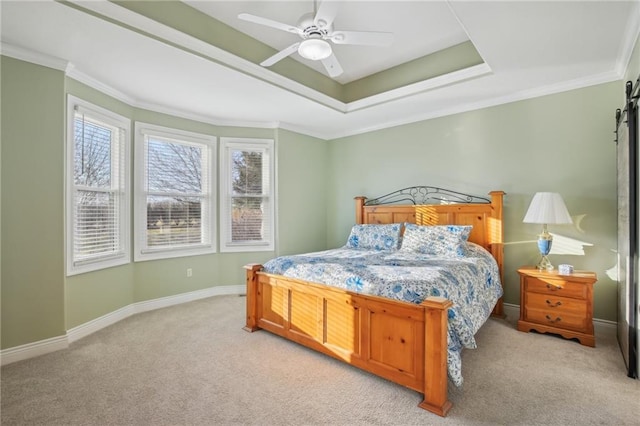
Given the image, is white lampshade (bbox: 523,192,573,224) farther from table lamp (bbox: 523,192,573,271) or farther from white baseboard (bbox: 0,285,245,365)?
white baseboard (bbox: 0,285,245,365)

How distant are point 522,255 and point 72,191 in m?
4.84

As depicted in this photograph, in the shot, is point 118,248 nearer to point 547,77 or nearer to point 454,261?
point 454,261

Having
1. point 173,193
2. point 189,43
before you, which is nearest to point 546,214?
point 189,43

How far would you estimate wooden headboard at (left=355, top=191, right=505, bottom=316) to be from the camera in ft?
12.3

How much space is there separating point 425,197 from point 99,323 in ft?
13.9

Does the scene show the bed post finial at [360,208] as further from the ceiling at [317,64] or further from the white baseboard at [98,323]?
the white baseboard at [98,323]

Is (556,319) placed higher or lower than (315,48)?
lower

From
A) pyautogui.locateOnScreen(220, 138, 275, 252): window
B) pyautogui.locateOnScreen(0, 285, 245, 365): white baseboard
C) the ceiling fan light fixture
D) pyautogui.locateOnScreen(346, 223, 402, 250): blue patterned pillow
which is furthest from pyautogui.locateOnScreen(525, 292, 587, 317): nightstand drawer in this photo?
pyautogui.locateOnScreen(0, 285, 245, 365): white baseboard

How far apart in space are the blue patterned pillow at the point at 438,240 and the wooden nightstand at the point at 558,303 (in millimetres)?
646

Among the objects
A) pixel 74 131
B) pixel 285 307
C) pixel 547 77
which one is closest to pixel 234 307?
pixel 285 307

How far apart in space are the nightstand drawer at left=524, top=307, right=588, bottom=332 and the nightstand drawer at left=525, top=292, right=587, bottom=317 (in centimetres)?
3

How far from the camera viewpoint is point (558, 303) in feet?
10.0

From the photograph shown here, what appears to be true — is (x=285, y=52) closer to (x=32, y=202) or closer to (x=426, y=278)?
(x=426, y=278)

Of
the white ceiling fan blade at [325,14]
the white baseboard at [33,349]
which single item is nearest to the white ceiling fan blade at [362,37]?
the white ceiling fan blade at [325,14]
